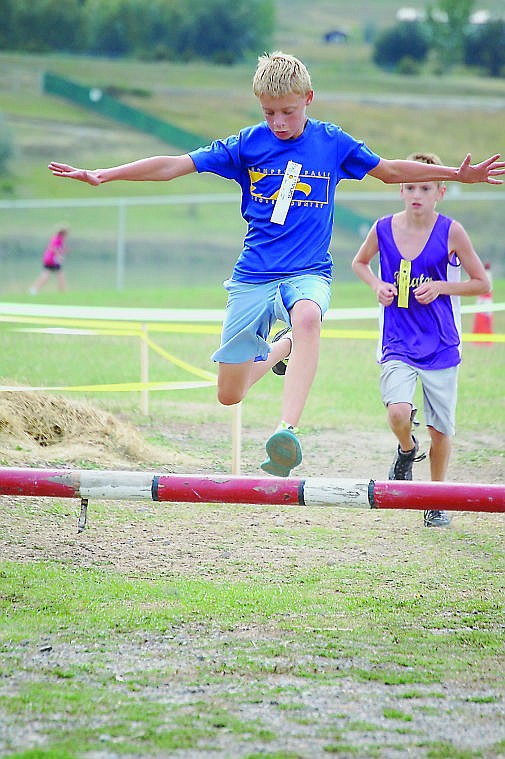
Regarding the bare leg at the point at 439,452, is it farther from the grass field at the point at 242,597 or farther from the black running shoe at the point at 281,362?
the black running shoe at the point at 281,362

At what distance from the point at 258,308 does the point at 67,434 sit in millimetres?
3345

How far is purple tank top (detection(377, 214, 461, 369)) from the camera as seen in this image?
668 centimetres

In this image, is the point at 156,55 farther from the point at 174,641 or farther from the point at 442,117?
the point at 174,641

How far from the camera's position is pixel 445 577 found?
5957 mm

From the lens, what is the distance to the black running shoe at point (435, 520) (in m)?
7.09

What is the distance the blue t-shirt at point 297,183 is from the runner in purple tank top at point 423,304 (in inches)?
42.7

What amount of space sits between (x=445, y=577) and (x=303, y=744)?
2.31m

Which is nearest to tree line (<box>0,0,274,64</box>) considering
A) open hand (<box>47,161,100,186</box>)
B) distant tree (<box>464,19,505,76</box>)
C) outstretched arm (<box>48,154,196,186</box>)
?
distant tree (<box>464,19,505,76</box>)

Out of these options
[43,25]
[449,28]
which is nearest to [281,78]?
[43,25]

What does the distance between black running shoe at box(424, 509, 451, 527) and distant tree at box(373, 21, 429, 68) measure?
6477cm

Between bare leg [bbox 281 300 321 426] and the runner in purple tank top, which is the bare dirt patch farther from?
bare leg [bbox 281 300 321 426]

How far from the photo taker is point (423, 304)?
6.70m

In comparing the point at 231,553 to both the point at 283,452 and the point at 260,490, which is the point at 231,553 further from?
the point at 260,490

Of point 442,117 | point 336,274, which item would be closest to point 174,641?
point 336,274
